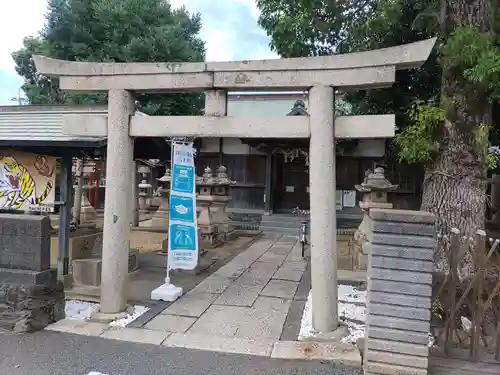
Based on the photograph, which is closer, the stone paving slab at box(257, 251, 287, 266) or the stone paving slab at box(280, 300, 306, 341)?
the stone paving slab at box(280, 300, 306, 341)

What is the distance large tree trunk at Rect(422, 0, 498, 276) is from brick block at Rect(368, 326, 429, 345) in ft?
8.71

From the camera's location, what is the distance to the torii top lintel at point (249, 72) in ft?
14.9

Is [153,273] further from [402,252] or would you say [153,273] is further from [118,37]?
[118,37]

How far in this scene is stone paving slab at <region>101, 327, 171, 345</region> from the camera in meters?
4.54

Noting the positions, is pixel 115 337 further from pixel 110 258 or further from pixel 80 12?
pixel 80 12

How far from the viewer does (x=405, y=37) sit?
8.92 metres

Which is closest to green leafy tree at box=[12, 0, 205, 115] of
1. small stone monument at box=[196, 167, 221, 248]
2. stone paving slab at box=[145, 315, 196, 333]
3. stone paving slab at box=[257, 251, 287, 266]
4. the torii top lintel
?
small stone monument at box=[196, 167, 221, 248]

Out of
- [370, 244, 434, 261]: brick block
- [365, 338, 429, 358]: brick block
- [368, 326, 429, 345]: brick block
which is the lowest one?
[365, 338, 429, 358]: brick block

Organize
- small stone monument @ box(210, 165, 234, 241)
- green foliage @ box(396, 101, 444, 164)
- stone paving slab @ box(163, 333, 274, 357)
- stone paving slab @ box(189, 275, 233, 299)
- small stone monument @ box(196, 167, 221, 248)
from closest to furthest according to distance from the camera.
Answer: stone paving slab @ box(163, 333, 274, 357) → green foliage @ box(396, 101, 444, 164) → stone paving slab @ box(189, 275, 233, 299) → small stone monument @ box(196, 167, 221, 248) → small stone monument @ box(210, 165, 234, 241)

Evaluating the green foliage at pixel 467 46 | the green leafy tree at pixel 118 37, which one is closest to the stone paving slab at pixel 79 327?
the green foliage at pixel 467 46

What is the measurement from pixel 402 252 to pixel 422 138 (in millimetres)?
2856

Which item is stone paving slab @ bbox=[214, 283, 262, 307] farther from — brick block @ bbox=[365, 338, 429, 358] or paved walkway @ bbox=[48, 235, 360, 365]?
brick block @ bbox=[365, 338, 429, 358]

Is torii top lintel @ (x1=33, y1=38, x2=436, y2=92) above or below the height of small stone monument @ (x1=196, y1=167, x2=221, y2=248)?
above

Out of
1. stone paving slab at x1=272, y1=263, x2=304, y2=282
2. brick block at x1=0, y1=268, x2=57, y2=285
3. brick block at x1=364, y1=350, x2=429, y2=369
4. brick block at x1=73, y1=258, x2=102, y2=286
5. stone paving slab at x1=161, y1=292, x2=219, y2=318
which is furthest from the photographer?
stone paving slab at x1=272, y1=263, x2=304, y2=282
